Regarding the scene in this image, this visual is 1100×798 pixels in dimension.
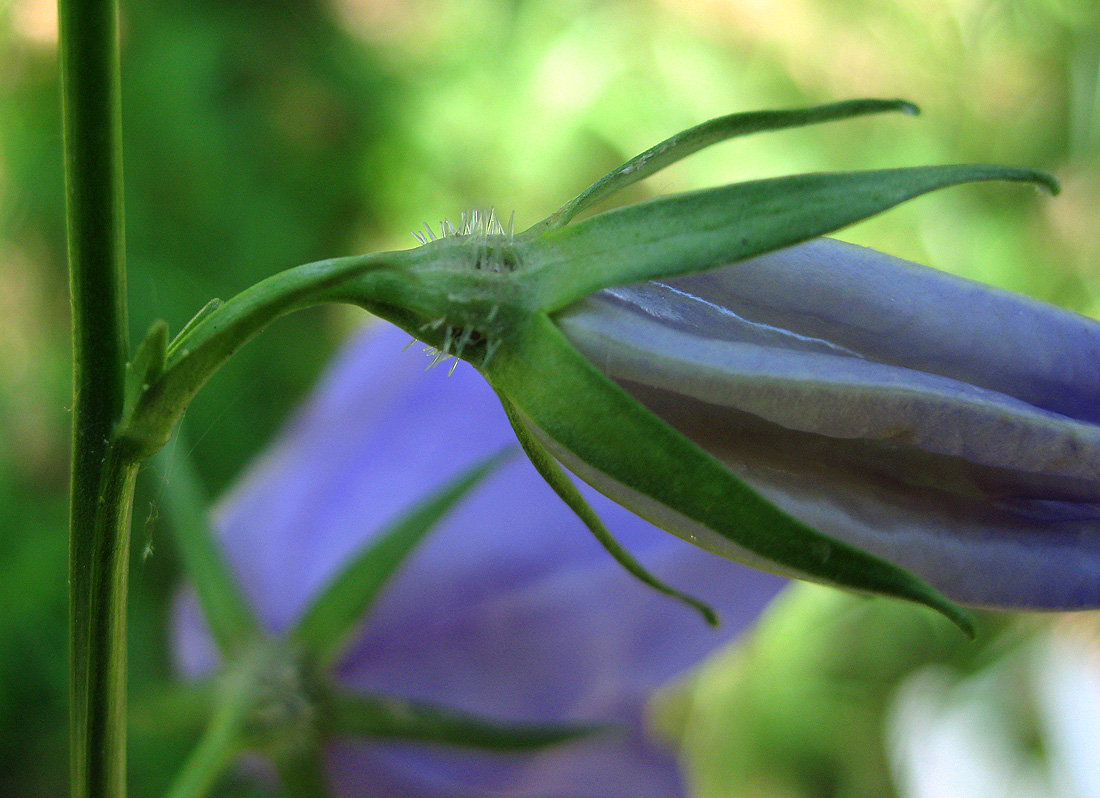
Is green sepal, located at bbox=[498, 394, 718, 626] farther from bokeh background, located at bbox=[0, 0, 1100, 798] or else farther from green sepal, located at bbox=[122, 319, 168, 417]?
bokeh background, located at bbox=[0, 0, 1100, 798]

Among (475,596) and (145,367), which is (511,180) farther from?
(145,367)

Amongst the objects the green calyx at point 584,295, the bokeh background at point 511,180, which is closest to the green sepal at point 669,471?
the green calyx at point 584,295

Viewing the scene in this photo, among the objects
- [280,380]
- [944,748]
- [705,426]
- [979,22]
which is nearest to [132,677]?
[280,380]

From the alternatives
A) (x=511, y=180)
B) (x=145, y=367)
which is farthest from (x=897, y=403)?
(x=511, y=180)

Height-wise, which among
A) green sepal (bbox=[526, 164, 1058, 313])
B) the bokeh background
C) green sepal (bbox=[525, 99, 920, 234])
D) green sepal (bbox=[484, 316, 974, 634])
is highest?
the bokeh background

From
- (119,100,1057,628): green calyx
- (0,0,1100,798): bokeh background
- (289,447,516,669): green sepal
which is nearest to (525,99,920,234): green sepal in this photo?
(119,100,1057,628): green calyx
